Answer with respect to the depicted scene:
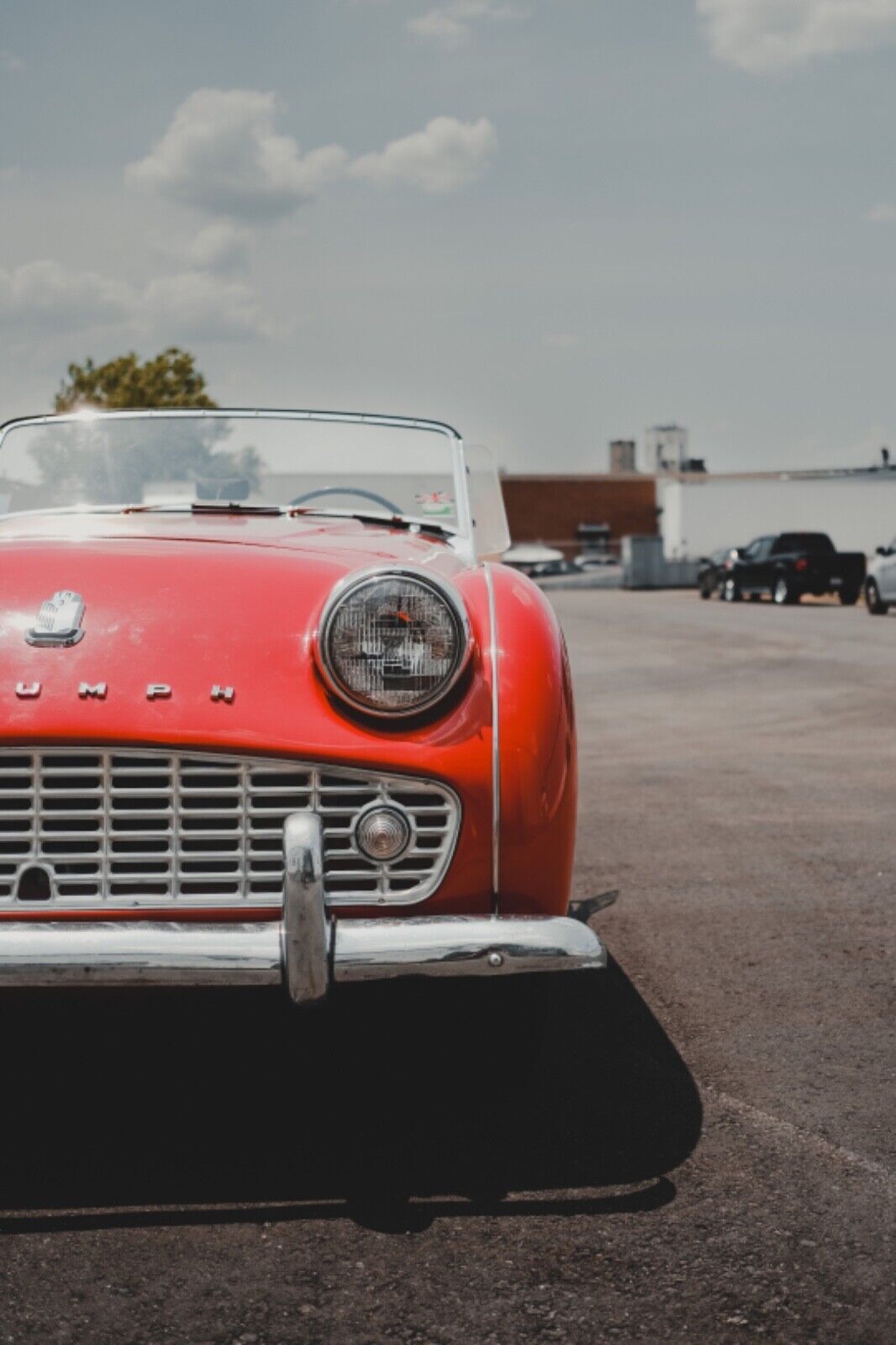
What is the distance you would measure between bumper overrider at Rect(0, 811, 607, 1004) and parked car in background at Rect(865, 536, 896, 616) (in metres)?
20.0

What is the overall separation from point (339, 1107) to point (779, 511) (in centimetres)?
4821

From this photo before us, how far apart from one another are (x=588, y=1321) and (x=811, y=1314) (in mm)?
340

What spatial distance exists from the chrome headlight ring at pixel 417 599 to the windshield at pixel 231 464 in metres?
1.20

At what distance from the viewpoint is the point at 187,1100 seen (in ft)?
10.8

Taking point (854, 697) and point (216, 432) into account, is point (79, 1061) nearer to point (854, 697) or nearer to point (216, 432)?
point (216, 432)

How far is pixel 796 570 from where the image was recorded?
2780 cm

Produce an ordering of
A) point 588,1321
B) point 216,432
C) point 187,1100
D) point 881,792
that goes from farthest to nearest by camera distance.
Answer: point 881,792 → point 216,432 → point 187,1100 → point 588,1321

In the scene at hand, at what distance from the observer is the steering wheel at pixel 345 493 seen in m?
4.69

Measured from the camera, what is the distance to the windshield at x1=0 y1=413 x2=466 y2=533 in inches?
171

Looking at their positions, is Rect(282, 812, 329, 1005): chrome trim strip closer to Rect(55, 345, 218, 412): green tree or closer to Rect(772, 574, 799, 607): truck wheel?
Rect(772, 574, 799, 607): truck wheel

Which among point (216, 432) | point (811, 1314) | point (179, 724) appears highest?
point (216, 432)

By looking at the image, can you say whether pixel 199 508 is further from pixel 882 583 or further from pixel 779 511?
pixel 779 511

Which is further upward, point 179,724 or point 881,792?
point 179,724

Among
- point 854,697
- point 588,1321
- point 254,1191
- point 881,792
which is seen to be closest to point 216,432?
point 254,1191
